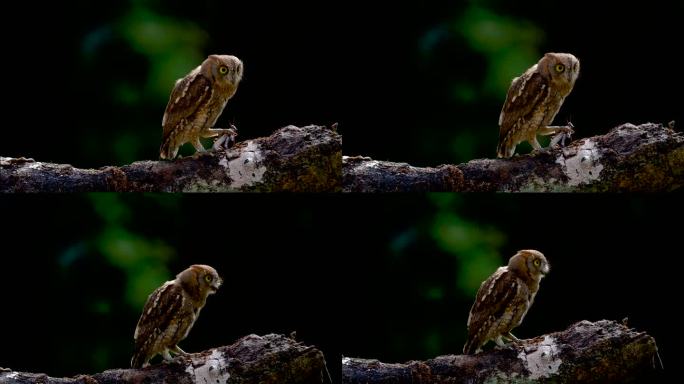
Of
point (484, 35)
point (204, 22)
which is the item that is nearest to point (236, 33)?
point (204, 22)

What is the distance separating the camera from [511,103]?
20.7ft

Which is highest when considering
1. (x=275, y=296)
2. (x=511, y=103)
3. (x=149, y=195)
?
(x=511, y=103)

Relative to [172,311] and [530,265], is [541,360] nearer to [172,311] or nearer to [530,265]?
[530,265]

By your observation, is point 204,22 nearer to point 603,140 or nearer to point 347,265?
point 347,265

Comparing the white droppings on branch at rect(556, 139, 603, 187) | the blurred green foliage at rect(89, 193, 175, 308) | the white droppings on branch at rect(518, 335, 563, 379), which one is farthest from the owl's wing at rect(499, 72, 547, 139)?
the blurred green foliage at rect(89, 193, 175, 308)

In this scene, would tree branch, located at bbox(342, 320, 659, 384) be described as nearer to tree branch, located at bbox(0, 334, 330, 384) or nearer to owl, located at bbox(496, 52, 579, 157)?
tree branch, located at bbox(0, 334, 330, 384)

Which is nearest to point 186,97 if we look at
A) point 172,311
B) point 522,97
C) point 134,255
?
point 134,255

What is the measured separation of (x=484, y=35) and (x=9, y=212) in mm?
2102

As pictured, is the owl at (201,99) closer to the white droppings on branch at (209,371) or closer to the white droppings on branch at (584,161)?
the white droppings on branch at (209,371)

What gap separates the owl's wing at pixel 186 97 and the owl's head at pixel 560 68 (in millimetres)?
1380

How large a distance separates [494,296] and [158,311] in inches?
54.3

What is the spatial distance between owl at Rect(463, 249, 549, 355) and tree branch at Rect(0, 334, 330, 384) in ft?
2.32

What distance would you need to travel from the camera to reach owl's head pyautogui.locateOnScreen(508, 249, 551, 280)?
6.32 metres

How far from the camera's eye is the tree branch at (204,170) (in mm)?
6344
